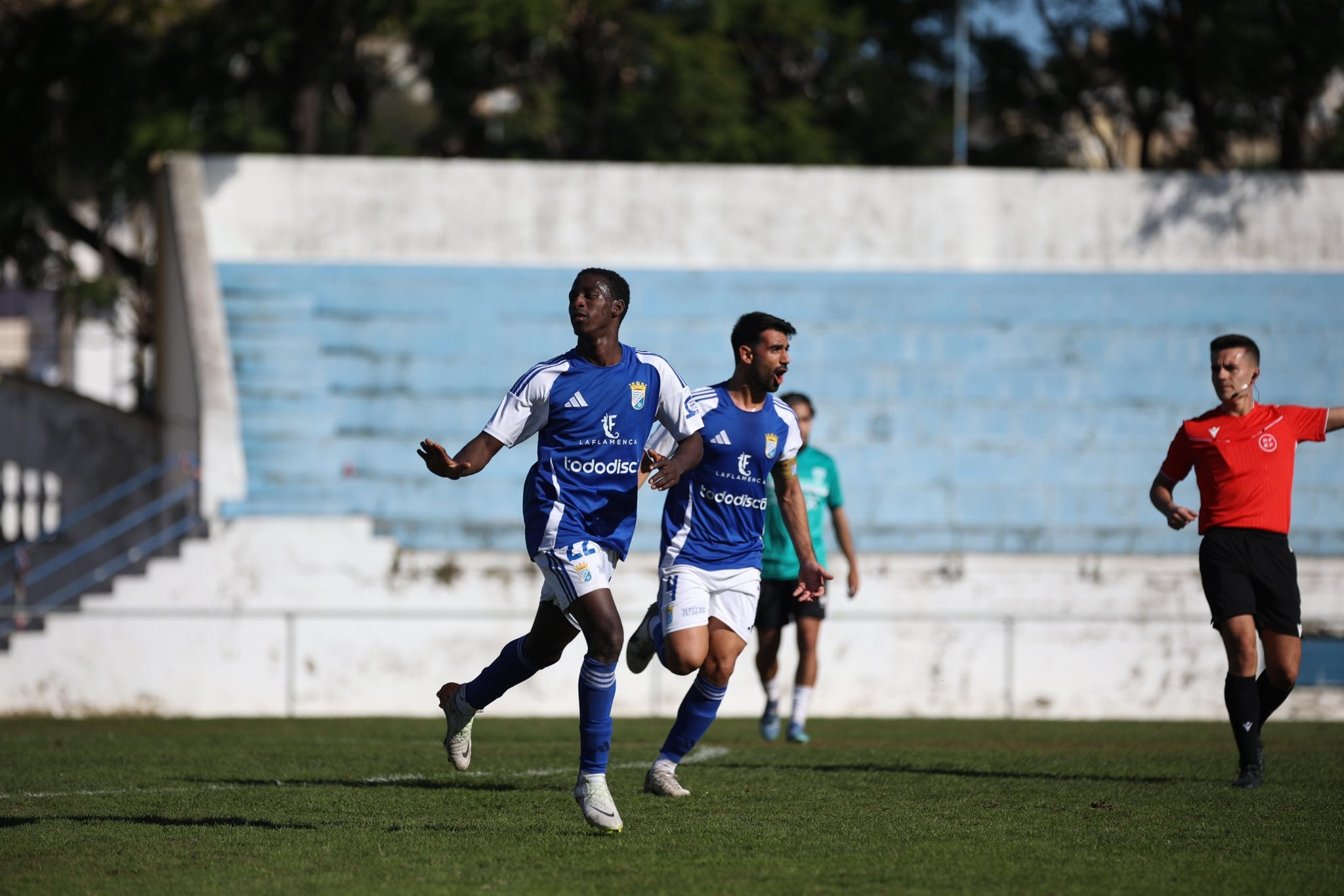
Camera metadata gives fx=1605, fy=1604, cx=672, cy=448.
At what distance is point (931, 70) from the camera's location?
28547mm

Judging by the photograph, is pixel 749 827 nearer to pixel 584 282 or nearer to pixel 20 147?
pixel 584 282

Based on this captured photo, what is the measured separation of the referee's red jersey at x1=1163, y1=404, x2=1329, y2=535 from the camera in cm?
811

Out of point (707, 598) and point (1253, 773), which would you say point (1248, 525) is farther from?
point (707, 598)

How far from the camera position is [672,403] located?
23.1 feet

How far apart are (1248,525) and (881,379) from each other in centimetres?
938

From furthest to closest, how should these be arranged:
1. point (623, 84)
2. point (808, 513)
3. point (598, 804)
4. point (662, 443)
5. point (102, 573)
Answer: point (623, 84) < point (102, 573) < point (808, 513) < point (662, 443) < point (598, 804)

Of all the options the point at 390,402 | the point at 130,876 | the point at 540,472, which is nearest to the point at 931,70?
the point at 390,402

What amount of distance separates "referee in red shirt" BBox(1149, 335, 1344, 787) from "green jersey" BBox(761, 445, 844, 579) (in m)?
3.25

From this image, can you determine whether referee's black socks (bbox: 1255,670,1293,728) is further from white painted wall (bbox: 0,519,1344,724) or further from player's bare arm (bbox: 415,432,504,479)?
white painted wall (bbox: 0,519,1344,724)

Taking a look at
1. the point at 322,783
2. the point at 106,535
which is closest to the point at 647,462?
the point at 322,783

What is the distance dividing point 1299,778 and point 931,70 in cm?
2187

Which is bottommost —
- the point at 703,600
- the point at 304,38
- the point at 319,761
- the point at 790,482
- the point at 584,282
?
the point at 319,761

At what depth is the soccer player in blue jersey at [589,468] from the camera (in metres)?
6.61

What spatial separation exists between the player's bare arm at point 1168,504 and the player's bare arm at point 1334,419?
0.79 m
